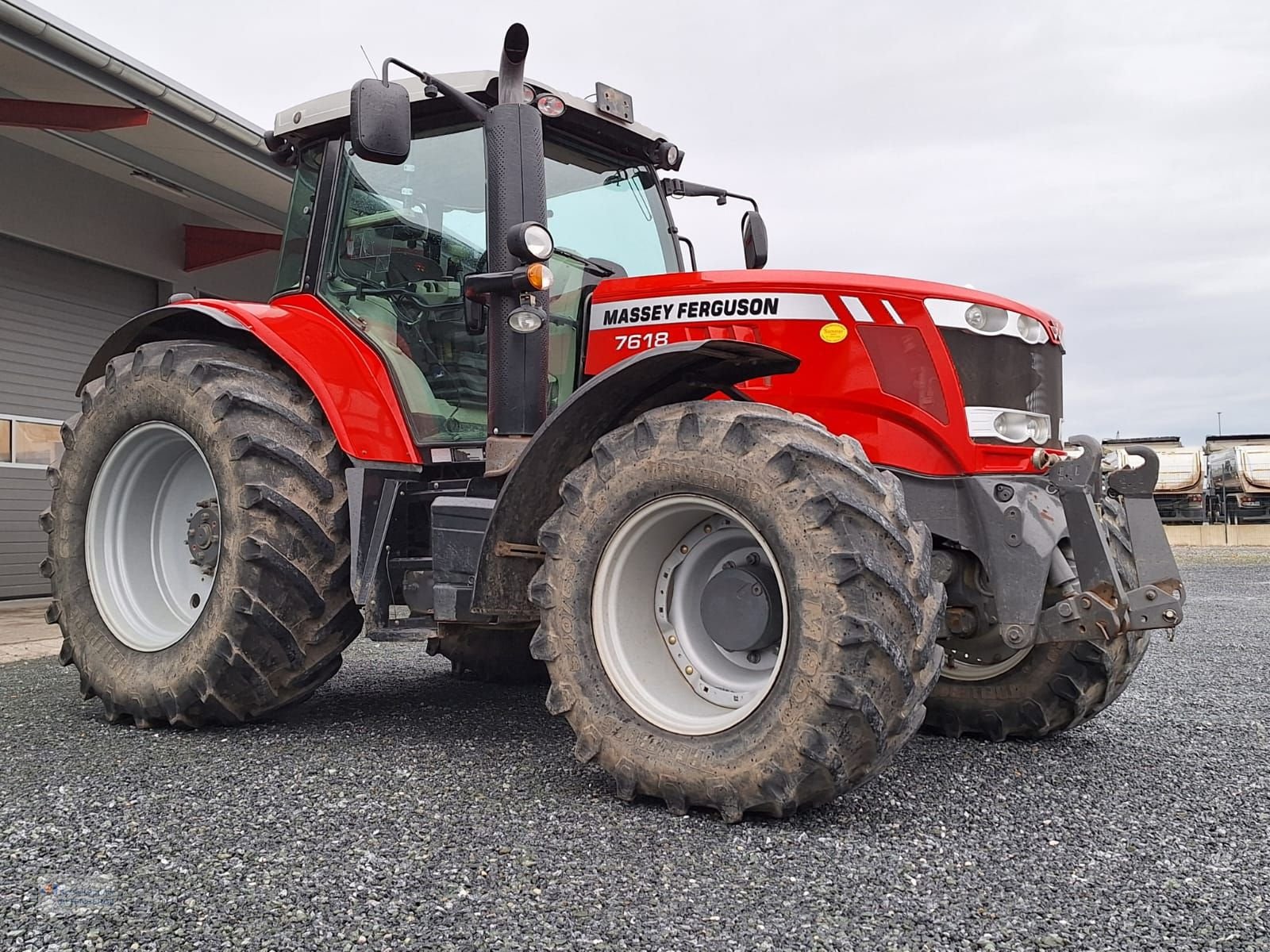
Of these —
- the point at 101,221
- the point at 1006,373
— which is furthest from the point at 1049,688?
the point at 101,221

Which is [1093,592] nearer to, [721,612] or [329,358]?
[721,612]

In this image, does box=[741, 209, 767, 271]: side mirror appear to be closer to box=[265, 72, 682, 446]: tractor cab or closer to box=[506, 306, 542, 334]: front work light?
box=[265, 72, 682, 446]: tractor cab

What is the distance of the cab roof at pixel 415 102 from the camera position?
400 cm

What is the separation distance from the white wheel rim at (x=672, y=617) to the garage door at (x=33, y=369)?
7.83 metres

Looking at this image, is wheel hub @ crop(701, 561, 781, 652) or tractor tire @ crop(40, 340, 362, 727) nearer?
wheel hub @ crop(701, 561, 781, 652)

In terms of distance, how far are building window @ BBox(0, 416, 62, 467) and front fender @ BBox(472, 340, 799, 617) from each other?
702 centimetres

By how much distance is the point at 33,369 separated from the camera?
945 centimetres

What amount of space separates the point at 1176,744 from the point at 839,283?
2224mm

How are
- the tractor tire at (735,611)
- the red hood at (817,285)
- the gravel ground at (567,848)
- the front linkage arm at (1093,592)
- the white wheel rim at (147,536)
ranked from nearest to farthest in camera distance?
1. the gravel ground at (567,848)
2. the tractor tire at (735,611)
3. the front linkage arm at (1093,592)
4. the red hood at (817,285)
5. the white wheel rim at (147,536)

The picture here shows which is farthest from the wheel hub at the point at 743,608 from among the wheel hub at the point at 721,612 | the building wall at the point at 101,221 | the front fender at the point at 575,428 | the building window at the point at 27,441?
the building wall at the point at 101,221

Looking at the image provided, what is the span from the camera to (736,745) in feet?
9.51

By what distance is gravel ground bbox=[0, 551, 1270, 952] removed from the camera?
7.13 ft

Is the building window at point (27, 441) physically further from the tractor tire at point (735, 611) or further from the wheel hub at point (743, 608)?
the wheel hub at point (743, 608)

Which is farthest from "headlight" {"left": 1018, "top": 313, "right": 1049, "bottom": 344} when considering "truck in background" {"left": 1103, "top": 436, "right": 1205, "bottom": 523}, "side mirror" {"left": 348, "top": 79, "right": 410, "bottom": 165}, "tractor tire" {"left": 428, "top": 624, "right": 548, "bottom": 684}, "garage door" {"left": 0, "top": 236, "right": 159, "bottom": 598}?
"truck in background" {"left": 1103, "top": 436, "right": 1205, "bottom": 523}
